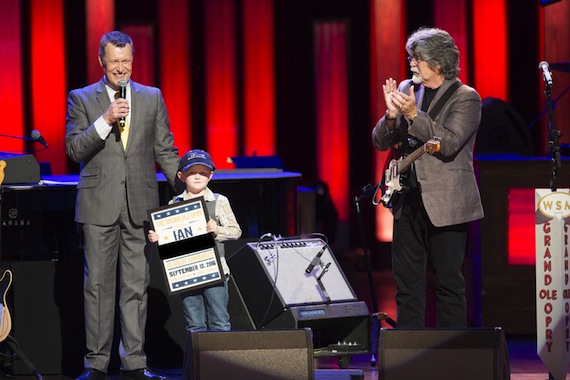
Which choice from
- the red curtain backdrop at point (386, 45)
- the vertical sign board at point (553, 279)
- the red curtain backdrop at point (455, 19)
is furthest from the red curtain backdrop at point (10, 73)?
the vertical sign board at point (553, 279)

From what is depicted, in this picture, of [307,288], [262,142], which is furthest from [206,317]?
[262,142]

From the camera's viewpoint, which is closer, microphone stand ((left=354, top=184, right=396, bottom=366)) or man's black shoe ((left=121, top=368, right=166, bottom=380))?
man's black shoe ((left=121, top=368, right=166, bottom=380))

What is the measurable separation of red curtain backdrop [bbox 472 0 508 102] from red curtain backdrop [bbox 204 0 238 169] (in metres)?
2.32

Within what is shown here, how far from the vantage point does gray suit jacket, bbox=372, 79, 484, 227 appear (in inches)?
175

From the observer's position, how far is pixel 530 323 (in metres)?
6.23

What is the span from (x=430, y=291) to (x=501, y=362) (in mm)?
4302

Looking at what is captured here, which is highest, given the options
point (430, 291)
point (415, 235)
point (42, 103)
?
point (42, 103)

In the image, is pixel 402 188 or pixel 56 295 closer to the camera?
pixel 402 188

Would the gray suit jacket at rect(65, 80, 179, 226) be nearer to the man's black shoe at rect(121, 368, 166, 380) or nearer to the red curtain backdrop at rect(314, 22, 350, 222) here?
the man's black shoe at rect(121, 368, 166, 380)

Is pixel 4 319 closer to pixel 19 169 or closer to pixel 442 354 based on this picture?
pixel 19 169

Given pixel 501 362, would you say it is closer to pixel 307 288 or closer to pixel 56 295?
pixel 307 288

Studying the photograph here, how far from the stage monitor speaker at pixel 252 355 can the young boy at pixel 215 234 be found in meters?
1.02

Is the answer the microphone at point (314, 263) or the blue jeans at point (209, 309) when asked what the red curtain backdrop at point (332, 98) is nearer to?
the microphone at point (314, 263)

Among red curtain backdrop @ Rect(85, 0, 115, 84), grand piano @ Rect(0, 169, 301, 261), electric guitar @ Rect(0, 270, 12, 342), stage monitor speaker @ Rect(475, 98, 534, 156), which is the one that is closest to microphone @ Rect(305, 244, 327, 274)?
grand piano @ Rect(0, 169, 301, 261)
